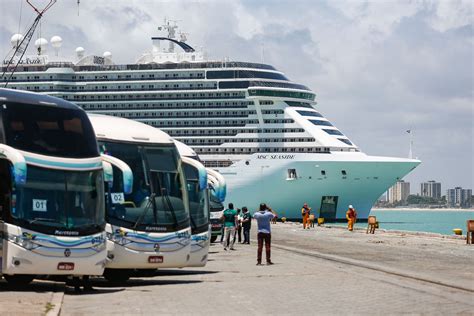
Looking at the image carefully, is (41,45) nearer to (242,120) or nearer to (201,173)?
(242,120)

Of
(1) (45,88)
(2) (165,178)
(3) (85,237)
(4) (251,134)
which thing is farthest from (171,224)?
(1) (45,88)

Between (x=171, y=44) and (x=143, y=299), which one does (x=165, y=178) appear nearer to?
(x=143, y=299)

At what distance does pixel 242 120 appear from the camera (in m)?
89.2

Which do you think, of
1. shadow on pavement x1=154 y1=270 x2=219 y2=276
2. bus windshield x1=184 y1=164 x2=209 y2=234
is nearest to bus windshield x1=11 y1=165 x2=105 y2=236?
bus windshield x1=184 y1=164 x2=209 y2=234

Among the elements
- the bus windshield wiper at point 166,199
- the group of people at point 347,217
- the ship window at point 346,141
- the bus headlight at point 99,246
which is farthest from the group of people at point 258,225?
the ship window at point 346,141

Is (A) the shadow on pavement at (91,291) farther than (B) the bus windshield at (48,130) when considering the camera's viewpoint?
Yes

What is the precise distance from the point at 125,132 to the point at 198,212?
8.97 ft

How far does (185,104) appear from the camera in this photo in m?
90.6

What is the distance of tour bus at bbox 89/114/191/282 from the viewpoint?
19.8m

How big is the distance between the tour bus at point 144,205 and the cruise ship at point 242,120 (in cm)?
6300

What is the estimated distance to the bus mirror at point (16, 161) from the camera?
17.3 metres

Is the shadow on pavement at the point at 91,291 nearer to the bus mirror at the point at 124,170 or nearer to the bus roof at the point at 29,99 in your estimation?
the bus mirror at the point at 124,170

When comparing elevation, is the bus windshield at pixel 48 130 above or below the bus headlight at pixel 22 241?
above

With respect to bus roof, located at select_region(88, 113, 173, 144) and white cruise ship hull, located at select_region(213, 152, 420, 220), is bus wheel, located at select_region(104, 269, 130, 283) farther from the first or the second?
white cruise ship hull, located at select_region(213, 152, 420, 220)
